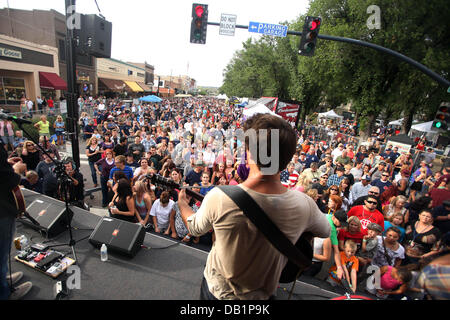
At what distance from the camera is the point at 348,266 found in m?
3.64

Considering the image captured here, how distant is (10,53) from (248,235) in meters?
25.1

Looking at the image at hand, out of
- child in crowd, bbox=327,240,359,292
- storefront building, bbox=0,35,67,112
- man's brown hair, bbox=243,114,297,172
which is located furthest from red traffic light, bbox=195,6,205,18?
storefront building, bbox=0,35,67,112

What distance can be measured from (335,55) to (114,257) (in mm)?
17617

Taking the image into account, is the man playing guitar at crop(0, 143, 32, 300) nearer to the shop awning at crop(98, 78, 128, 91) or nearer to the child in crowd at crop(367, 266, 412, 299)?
the child in crowd at crop(367, 266, 412, 299)

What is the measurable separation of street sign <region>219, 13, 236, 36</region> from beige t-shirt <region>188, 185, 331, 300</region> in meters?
7.43

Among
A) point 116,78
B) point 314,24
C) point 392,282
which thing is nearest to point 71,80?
point 314,24

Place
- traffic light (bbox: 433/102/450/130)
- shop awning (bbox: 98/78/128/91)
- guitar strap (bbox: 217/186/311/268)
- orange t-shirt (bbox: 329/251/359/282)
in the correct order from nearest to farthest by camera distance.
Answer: guitar strap (bbox: 217/186/311/268) < orange t-shirt (bbox: 329/251/359/282) < traffic light (bbox: 433/102/450/130) < shop awning (bbox: 98/78/128/91)

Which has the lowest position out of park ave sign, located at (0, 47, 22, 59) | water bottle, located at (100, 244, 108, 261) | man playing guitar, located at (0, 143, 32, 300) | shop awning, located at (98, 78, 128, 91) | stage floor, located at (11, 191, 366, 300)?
stage floor, located at (11, 191, 366, 300)

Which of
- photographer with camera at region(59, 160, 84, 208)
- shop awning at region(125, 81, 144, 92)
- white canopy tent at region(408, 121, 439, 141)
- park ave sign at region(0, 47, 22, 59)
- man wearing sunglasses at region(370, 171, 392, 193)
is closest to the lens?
photographer with camera at region(59, 160, 84, 208)

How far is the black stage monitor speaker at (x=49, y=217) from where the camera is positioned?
10.6 feet

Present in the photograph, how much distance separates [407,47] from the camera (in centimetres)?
1359

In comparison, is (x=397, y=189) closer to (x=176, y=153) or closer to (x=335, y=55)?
(x=176, y=153)

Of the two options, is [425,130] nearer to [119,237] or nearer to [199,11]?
[199,11]

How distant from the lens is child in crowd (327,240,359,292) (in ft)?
11.5
